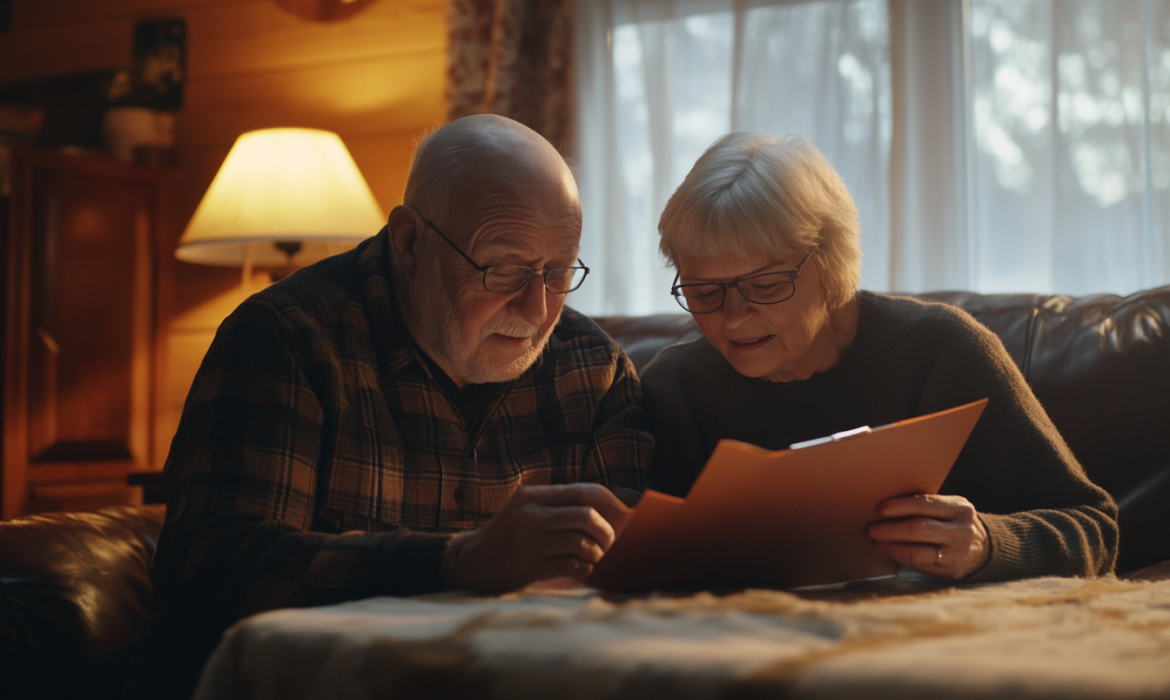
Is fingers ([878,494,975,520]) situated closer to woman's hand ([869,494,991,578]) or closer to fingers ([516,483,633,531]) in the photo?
woman's hand ([869,494,991,578])

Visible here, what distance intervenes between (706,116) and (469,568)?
2.22 metres

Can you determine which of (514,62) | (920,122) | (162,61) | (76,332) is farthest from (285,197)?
(920,122)

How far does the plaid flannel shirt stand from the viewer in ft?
3.09

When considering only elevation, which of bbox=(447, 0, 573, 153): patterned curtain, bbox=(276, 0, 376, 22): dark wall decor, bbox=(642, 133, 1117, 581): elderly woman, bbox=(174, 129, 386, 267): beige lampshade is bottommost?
bbox=(642, 133, 1117, 581): elderly woman

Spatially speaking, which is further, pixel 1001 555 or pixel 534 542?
pixel 1001 555

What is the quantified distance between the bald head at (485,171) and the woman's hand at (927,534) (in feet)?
2.22

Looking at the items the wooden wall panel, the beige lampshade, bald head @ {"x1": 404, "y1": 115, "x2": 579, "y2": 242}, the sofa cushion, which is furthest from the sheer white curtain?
the sofa cushion

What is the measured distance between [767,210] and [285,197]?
1618 mm

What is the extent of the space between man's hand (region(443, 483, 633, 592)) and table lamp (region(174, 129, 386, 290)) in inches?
67.5

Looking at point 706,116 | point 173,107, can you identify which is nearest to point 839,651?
point 706,116

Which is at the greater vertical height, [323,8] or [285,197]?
[323,8]

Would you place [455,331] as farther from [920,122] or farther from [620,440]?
[920,122]

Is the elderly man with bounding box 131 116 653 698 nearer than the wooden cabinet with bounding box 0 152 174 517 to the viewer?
Yes

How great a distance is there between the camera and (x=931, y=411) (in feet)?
4.33
